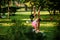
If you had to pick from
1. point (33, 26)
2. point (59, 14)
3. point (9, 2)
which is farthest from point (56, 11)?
point (9, 2)

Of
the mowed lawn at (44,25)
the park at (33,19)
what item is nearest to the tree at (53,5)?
the park at (33,19)

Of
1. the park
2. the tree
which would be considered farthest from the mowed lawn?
the tree

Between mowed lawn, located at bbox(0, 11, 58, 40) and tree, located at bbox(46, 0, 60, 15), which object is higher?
tree, located at bbox(46, 0, 60, 15)

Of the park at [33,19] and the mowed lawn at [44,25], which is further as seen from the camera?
the mowed lawn at [44,25]

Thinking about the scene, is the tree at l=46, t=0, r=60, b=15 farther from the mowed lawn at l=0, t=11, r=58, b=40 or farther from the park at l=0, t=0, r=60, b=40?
the mowed lawn at l=0, t=11, r=58, b=40

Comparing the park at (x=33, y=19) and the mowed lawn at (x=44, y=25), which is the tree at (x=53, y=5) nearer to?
the park at (x=33, y=19)

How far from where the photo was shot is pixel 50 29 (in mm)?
11008

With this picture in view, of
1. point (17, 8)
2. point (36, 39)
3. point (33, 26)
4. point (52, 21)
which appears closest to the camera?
point (36, 39)

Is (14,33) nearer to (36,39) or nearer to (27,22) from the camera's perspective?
(36,39)

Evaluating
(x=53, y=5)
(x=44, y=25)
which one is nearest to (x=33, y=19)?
(x=44, y=25)

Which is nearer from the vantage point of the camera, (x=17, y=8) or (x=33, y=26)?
(x=33, y=26)

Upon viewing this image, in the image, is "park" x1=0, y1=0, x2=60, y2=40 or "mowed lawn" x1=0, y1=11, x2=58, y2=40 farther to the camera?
"mowed lawn" x1=0, y1=11, x2=58, y2=40

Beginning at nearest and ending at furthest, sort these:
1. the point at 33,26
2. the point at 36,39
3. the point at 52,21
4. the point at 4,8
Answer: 1. the point at 36,39
2. the point at 33,26
3. the point at 52,21
4. the point at 4,8

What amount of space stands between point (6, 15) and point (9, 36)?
16.0ft
